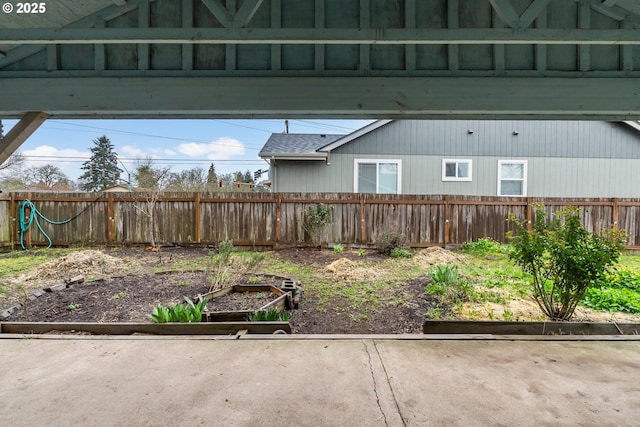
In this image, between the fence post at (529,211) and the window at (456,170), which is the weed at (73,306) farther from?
the window at (456,170)

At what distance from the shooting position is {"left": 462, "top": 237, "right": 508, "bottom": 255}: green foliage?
7516 mm

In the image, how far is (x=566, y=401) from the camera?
6.40 feet

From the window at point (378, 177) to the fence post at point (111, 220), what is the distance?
6.58m

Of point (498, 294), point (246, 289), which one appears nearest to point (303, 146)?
point (246, 289)

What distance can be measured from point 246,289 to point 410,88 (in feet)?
10.8

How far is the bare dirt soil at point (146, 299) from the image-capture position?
348 centimetres

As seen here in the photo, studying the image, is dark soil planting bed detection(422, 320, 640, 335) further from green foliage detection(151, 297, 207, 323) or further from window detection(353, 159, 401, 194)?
window detection(353, 159, 401, 194)

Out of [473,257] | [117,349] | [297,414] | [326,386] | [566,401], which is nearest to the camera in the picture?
[297,414]

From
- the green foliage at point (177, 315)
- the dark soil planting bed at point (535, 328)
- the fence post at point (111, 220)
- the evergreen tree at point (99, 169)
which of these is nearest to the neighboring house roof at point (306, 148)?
→ the fence post at point (111, 220)

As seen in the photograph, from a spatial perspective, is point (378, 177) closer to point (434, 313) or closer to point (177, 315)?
point (434, 313)

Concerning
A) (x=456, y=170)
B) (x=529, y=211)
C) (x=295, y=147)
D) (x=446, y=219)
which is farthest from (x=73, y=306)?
(x=456, y=170)

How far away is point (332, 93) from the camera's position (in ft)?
8.63

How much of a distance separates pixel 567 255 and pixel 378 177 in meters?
7.07

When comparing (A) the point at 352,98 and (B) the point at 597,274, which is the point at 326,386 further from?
(B) the point at 597,274
